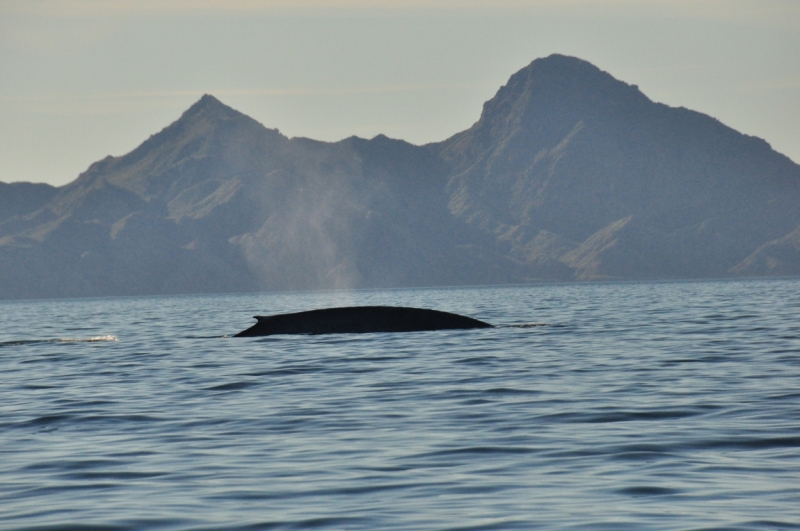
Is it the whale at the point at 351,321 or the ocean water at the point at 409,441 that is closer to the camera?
the ocean water at the point at 409,441

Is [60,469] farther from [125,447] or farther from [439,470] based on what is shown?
[439,470]

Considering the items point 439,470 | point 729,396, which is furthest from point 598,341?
point 439,470

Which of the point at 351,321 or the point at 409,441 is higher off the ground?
the point at 351,321

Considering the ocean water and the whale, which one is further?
the whale

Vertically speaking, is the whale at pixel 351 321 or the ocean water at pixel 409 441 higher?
the whale at pixel 351 321

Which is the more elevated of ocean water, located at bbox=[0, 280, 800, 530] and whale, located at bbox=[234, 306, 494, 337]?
whale, located at bbox=[234, 306, 494, 337]

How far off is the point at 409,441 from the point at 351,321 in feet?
57.3

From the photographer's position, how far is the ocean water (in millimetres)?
9430

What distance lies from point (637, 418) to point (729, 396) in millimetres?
2689

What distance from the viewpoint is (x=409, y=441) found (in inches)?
516

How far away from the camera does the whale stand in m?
30.6

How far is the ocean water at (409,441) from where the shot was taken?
A: 30.9ft

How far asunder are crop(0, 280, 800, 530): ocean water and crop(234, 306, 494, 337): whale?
4702 millimetres

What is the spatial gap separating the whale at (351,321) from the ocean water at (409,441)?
4.70 metres
